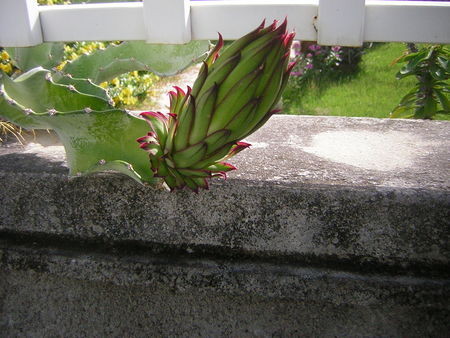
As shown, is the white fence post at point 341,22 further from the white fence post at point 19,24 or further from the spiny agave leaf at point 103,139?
the white fence post at point 19,24

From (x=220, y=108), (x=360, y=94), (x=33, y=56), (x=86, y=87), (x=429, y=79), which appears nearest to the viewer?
(x=220, y=108)

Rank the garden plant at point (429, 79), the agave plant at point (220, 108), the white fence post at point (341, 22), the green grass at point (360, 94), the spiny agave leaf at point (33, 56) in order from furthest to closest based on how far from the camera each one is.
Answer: the green grass at point (360, 94) < the garden plant at point (429, 79) < the spiny agave leaf at point (33, 56) < the white fence post at point (341, 22) < the agave plant at point (220, 108)

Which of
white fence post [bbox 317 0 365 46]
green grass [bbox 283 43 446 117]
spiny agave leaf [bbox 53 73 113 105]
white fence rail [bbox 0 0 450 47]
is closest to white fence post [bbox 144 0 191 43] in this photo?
white fence rail [bbox 0 0 450 47]

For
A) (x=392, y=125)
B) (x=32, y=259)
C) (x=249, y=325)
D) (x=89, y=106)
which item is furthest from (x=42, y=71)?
(x=392, y=125)

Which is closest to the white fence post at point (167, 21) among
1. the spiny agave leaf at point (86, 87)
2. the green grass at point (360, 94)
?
the spiny agave leaf at point (86, 87)

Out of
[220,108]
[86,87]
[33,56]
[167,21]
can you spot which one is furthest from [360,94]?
[220,108]

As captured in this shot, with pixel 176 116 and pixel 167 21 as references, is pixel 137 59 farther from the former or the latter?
pixel 176 116
